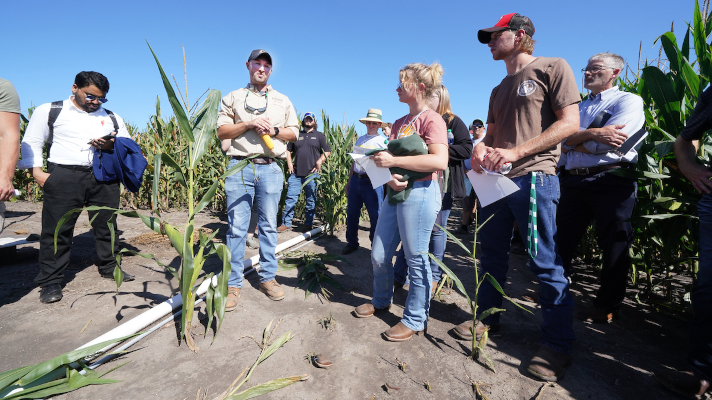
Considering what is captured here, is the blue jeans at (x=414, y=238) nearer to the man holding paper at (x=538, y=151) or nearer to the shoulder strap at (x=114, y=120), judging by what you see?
the man holding paper at (x=538, y=151)

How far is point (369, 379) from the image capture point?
1.85 metres

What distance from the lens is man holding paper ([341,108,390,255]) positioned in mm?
4328

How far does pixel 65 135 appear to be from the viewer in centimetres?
289

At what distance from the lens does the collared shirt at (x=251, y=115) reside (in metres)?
2.79

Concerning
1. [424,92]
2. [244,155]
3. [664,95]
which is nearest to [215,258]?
[244,155]

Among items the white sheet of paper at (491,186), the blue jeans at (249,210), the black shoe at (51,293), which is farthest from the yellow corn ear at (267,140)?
the black shoe at (51,293)

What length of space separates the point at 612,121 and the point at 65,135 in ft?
15.1

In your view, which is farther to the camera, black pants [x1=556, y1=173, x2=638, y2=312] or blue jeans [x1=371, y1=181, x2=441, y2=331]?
black pants [x1=556, y1=173, x2=638, y2=312]

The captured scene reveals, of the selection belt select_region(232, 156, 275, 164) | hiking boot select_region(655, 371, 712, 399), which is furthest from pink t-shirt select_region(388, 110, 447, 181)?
hiking boot select_region(655, 371, 712, 399)

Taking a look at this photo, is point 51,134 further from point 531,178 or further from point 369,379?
point 531,178

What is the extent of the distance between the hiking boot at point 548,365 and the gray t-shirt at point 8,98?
371cm

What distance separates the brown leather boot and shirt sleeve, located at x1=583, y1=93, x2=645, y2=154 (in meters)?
1.96

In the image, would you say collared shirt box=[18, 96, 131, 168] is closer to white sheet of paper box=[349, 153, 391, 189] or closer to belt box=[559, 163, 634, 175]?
white sheet of paper box=[349, 153, 391, 189]

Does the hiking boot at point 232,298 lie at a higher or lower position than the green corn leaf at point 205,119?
lower
